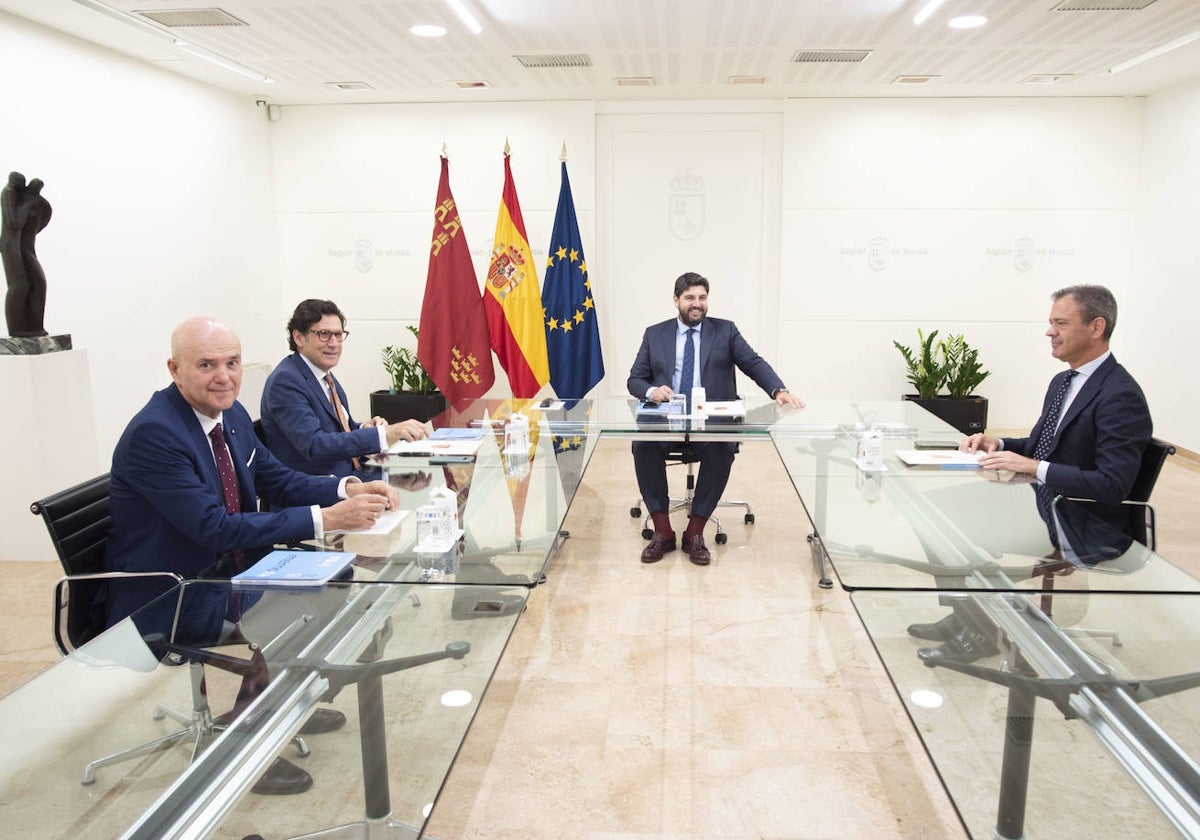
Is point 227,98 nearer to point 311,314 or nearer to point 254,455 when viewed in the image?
point 311,314

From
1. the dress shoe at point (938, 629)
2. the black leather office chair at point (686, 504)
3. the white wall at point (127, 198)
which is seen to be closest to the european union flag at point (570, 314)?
the black leather office chair at point (686, 504)

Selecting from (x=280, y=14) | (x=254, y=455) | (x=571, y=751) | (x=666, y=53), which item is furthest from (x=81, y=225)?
(x=571, y=751)

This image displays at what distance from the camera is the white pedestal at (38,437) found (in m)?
4.18

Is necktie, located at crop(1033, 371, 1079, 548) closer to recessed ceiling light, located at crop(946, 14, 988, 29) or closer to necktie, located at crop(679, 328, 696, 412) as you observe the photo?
necktie, located at crop(679, 328, 696, 412)

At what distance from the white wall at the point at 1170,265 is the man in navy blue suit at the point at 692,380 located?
361cm

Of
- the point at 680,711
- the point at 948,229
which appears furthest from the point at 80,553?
the point at 948,229

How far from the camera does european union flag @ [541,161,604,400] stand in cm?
657

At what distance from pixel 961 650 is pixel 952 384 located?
5.37 meters

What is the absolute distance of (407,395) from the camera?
6.84 m

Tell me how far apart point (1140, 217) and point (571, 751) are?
6.58 m

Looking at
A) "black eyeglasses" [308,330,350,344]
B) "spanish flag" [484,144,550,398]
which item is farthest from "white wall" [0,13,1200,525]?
"black eyeglasses" [308,330,350,344]

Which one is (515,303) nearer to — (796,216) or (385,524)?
(796,216)

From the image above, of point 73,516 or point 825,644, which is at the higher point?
point 73,516

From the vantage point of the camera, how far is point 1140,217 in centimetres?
679
